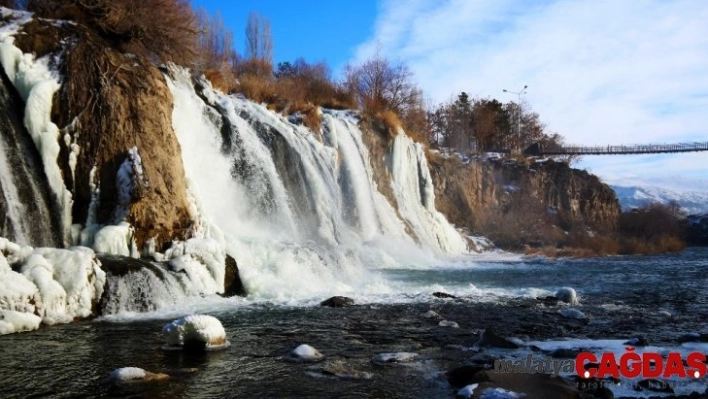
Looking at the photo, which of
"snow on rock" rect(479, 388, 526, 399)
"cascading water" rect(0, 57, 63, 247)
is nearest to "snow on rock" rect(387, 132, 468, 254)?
"cascading water" rect(0, 57, 63, 247)

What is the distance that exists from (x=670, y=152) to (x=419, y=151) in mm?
40752

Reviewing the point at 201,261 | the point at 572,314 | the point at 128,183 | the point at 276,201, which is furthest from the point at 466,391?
the point at 276,201

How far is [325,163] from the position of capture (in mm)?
23141

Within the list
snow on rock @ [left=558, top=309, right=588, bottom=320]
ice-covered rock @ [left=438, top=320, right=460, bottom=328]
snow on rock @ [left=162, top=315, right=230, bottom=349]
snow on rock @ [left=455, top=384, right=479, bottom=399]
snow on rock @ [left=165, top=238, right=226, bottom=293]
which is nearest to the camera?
snow on rock @ [left=455, top=384, right=479, bottom=399]

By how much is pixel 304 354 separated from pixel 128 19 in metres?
12.3

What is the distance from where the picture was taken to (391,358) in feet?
23.7

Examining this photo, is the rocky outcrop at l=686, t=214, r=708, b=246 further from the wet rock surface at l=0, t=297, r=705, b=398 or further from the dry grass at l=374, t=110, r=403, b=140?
the wet rock surface at l=0, t=297, r=705, b=398

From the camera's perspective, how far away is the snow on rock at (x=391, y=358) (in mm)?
7156

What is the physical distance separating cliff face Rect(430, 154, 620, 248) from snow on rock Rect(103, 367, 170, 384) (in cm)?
3937

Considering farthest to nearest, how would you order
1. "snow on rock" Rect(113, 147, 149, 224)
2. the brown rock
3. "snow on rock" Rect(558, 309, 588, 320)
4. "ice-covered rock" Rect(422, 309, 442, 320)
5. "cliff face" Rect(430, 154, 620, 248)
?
"cliff face" Rect(430, 154, 620, 248), "snow on rock" Rect(113, 147, 149, 224), "snow on rock" Rect(558, 309, 588, 320), "ice-covered rock" Rect(422, 309, 442, 320), the brown rock

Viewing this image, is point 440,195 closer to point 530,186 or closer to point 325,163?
point 530,186

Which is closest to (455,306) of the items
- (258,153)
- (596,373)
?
(596,373)

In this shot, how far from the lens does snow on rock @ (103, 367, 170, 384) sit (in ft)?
20.0

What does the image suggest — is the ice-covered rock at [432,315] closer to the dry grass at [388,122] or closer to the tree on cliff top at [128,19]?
the tree on cliff top at [128,19]
